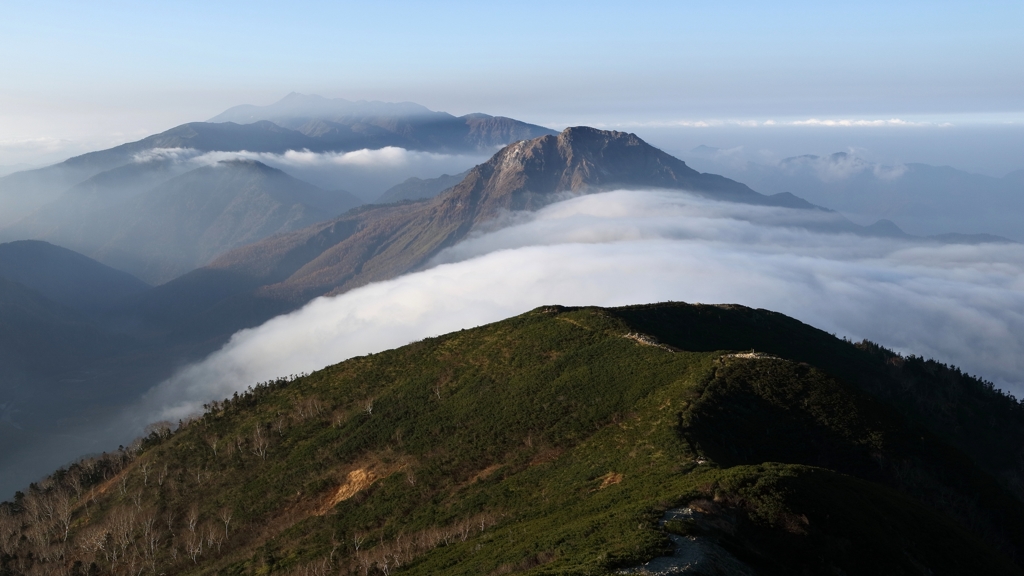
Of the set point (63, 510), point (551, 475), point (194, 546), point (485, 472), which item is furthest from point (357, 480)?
point (63, 510)

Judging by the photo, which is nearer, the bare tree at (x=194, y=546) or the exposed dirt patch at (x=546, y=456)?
the exposed dirt patch at (x=546, y=456)

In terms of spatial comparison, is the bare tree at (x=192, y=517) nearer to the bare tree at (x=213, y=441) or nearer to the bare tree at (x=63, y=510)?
the bare tree at (x=213, y=441)

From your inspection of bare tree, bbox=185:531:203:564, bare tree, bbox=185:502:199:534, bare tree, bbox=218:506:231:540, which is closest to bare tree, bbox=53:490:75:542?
bare tree, bbox=185:502:199:534

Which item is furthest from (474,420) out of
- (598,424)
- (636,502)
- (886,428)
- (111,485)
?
(111,485)

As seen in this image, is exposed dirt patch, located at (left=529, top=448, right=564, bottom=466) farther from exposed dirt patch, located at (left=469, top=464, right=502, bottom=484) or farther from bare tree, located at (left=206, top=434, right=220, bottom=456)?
bare tree, located at (left=206, top=434, right=220, bottom=456)

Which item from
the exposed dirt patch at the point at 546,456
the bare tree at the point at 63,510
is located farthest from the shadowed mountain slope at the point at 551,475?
the bare tree at the point at 63,510

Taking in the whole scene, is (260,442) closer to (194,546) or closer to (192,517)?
(192,517)

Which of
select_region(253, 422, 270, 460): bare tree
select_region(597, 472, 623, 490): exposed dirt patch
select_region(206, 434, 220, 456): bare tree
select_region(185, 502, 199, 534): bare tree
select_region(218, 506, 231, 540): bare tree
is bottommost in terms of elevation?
select_region(185, 502, 199, 534): bare tree

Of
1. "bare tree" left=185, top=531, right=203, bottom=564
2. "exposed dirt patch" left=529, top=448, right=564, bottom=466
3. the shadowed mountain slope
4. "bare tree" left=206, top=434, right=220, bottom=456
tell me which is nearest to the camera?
the shadowed mountain slope

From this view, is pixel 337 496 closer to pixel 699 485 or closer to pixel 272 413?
pixel 272 413
